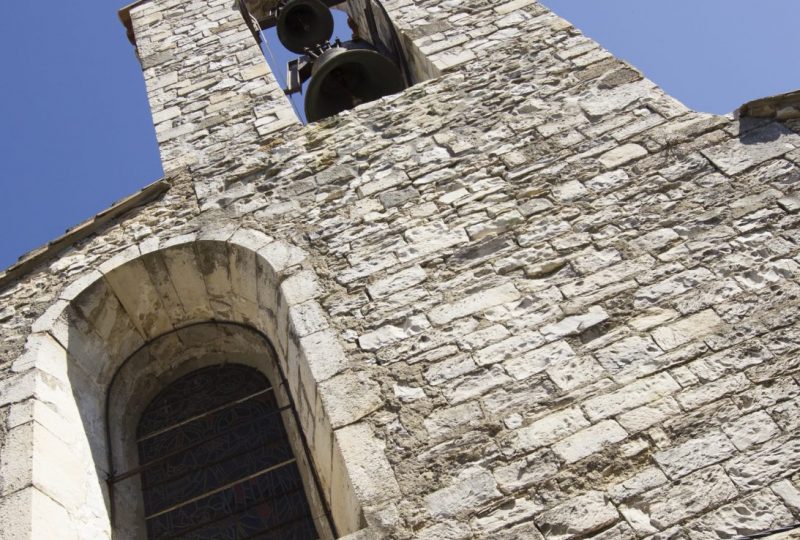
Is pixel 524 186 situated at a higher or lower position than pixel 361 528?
higher

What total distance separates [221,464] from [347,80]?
10.5 ft

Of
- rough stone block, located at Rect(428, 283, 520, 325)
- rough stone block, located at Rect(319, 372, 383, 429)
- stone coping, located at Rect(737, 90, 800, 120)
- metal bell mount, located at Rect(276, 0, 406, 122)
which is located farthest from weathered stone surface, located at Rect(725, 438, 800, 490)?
metal bell mount, located at Rect(276, 0, 406, 122)

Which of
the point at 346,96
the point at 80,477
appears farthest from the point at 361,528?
the point at 346,96

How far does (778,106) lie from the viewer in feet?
12.7

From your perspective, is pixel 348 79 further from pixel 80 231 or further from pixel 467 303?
pixel 467 303

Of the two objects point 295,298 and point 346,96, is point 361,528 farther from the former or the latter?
point 346,96

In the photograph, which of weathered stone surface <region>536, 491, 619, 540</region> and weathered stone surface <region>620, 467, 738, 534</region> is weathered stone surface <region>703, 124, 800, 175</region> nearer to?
weathered stone surface <region>620, 467, 738, 534</region>

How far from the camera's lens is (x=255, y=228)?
4.37m

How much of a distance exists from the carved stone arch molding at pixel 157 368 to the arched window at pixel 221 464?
0.33ft

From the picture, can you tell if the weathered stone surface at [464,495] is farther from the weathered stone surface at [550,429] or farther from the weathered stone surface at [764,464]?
the weathered stone surface at [764,464]

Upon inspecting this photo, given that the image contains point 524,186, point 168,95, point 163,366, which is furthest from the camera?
point 168,95

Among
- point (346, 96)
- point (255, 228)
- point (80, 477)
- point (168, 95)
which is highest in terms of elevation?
point (168, 95)

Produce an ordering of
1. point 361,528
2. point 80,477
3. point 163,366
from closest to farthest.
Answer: point 361,528
point 80,477
point 163,366

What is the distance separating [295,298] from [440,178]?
1032 mm
